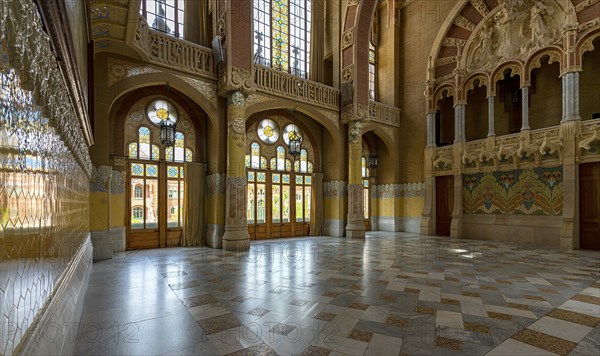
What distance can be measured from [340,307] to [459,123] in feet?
39.1

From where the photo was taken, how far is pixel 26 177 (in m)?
1.12

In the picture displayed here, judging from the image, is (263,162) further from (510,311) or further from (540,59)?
(540,59)

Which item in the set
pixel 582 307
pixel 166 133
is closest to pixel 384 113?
pixel 166 133

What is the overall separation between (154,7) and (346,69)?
7407 millimetres

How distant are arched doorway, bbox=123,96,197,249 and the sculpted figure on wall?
12182 mm

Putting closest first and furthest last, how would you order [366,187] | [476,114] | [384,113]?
[476,114] → [384,113] → [366,187]

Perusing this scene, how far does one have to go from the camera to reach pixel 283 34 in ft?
43.0

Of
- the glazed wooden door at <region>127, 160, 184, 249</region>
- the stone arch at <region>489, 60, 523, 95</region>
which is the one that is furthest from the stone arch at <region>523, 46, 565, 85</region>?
the glazed wooden door at <region>127, 160, 184, 249</region>

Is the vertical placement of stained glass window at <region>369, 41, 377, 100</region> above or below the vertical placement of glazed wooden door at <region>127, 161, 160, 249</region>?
above

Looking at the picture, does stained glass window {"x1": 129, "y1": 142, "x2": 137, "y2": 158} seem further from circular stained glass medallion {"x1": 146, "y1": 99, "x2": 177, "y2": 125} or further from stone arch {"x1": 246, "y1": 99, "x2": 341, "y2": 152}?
stone arch {"x1": 246, "y1": 99, "x2": 341, "y2": 152}

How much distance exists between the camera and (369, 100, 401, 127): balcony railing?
14.2m

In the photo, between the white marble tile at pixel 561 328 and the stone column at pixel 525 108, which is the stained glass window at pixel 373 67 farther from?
the white marble tile at pixel 561 328

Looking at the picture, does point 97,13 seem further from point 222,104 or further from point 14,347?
point 14,347

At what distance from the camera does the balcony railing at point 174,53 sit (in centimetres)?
755
